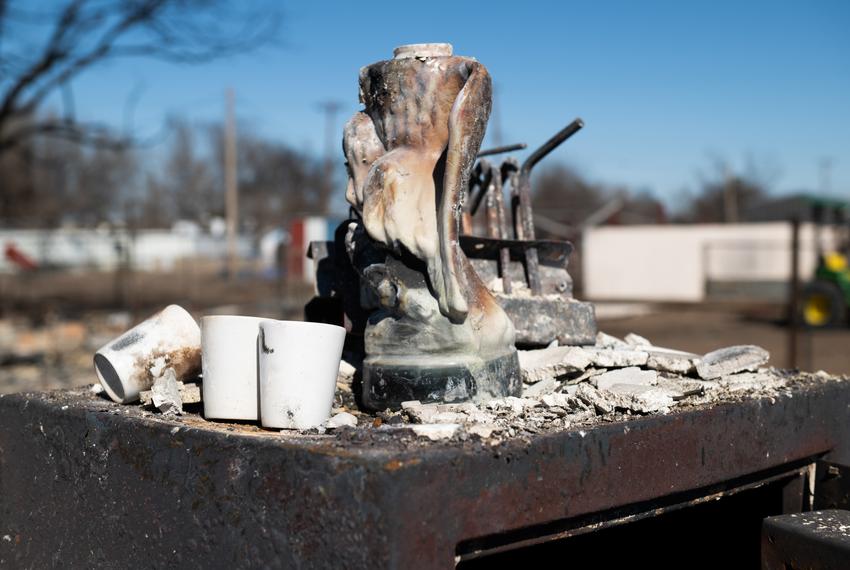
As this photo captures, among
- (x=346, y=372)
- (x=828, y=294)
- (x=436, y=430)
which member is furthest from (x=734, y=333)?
(x=436, y=430)

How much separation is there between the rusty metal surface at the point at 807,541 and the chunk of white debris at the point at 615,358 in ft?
1.89

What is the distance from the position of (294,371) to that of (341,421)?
16cm

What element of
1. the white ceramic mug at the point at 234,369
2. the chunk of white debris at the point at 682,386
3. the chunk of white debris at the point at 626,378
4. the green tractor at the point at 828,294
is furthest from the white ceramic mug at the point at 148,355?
the green tractor at the point at 828,294

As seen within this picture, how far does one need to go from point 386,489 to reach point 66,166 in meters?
50.9

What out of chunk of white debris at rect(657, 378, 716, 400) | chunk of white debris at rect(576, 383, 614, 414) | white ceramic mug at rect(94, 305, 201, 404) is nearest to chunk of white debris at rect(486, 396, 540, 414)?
chunk of white debris at rect(576, 383, 614, 414)

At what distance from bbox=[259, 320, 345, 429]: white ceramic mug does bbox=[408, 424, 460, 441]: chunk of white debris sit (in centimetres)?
26

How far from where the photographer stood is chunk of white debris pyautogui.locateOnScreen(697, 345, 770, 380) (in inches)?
103

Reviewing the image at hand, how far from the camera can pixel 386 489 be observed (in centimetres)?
163

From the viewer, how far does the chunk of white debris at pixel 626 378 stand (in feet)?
7.90

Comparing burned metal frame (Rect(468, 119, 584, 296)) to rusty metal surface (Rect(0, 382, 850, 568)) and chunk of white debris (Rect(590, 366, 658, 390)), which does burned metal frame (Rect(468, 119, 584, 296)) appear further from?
rusty metal surface (Rect(0, 382, 850, 568))

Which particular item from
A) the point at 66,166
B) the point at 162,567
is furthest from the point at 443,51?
the point at 66,166

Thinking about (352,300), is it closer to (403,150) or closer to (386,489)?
(403,150)

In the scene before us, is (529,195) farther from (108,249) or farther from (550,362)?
(108,249)

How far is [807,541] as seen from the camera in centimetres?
206
